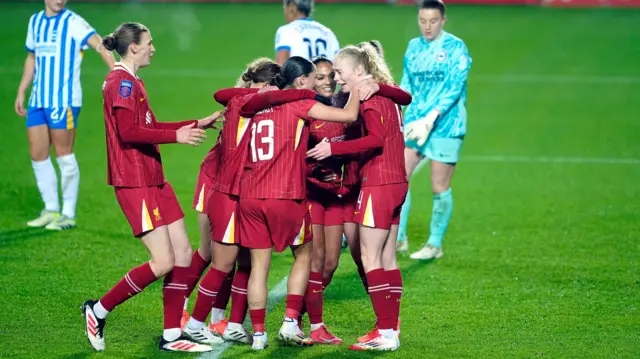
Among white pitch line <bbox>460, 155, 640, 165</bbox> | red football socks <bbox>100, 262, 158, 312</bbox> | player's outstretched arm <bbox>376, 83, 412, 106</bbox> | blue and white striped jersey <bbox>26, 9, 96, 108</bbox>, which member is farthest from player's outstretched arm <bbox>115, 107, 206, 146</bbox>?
white pitch line <bbox>460, 155, 640, 165</bbox>

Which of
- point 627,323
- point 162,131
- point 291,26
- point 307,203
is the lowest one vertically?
point 627,323

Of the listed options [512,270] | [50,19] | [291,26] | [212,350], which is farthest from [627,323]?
[50,19]

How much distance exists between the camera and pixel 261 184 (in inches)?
256

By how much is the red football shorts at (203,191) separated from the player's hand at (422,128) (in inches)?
84.2

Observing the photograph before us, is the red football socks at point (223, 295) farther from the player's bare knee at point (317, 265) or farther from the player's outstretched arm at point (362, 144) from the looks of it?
the player's outstretched arm at point (362, 144)

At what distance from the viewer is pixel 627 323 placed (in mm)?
7383

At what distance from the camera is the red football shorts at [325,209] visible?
710 centimetres

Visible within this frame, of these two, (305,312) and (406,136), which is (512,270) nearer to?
(406,136)

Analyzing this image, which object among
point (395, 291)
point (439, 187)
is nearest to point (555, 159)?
point (439, 187)

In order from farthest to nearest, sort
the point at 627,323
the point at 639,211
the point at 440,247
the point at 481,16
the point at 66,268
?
1. the point at 481,16
2. the point at 639,211
3. the point at 440,247
4. the point at 66,268
5. the point at 627,323

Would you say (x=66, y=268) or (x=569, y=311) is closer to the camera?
(x=569, y=311)

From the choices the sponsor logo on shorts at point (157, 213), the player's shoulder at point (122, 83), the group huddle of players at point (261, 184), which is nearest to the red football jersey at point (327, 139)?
the group huddle of players at point (261, 184)

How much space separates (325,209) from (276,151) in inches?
32.9

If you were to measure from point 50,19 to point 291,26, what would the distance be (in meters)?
2.38
